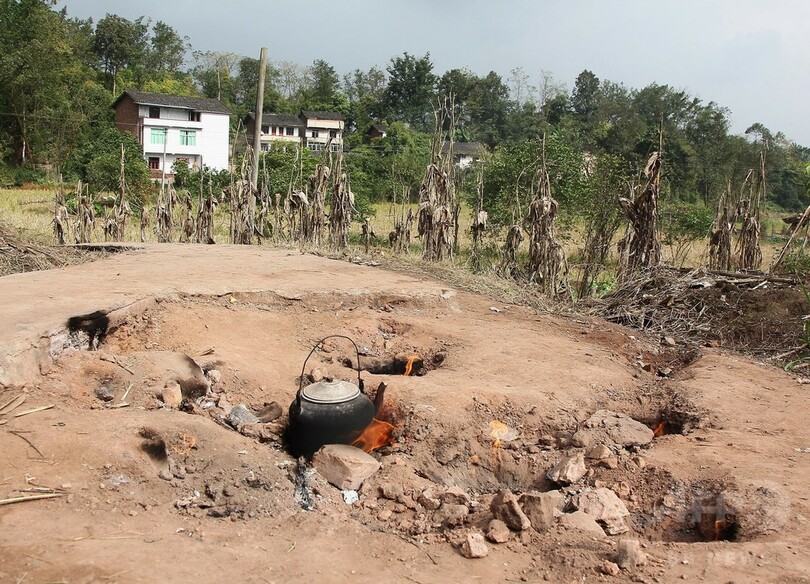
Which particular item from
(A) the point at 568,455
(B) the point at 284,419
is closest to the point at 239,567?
(B) the point at 284,419

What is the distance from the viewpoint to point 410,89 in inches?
1578

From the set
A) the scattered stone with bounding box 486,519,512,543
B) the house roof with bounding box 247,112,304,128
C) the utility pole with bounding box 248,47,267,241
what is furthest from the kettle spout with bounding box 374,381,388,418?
the house roof with bounding box 247,112,304,128

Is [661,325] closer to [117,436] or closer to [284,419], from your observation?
[284,419]

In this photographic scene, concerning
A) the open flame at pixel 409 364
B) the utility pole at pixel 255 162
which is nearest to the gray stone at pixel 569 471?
the open flame at pixel 409 364

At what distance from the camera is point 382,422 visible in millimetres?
4578

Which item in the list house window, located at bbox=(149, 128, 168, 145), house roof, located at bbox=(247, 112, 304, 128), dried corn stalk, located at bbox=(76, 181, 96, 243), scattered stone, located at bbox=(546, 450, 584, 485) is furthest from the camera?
house roof, located at bbox=(247, 112, 304, 128)

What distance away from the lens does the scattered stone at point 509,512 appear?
10.6 feet

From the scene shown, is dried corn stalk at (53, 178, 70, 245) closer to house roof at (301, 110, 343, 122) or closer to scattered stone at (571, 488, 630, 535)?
scattered stone at (571, 488, 630, 535)

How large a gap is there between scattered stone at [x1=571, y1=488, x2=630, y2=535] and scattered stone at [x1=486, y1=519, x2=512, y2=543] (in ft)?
1.82

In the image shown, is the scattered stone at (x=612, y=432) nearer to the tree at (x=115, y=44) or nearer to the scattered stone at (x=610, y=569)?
the scattered stone at (x=610, y=569)

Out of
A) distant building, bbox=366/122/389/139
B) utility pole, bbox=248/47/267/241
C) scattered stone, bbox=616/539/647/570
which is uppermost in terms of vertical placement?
distant building, bbox=366/122/389/139

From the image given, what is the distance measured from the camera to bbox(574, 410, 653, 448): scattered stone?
14.5 feet

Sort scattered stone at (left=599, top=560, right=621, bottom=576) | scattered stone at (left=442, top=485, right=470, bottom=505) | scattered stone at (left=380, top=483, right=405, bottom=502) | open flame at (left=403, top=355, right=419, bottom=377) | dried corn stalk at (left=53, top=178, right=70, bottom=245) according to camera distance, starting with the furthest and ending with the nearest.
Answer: dried corn stalk at (left=53, top=178, right=70, bottom=245) → open flame at (left=403, top=355, right=419, bottom=377) → scattered stone at (left=380, top=483, right=405, bottom=502) → scattered stone at (left=442, top=485, right=470, bottom=505) → scattered stone at (left=599, top=560, right=621, bottom=576)

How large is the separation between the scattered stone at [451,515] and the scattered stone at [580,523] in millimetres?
466
